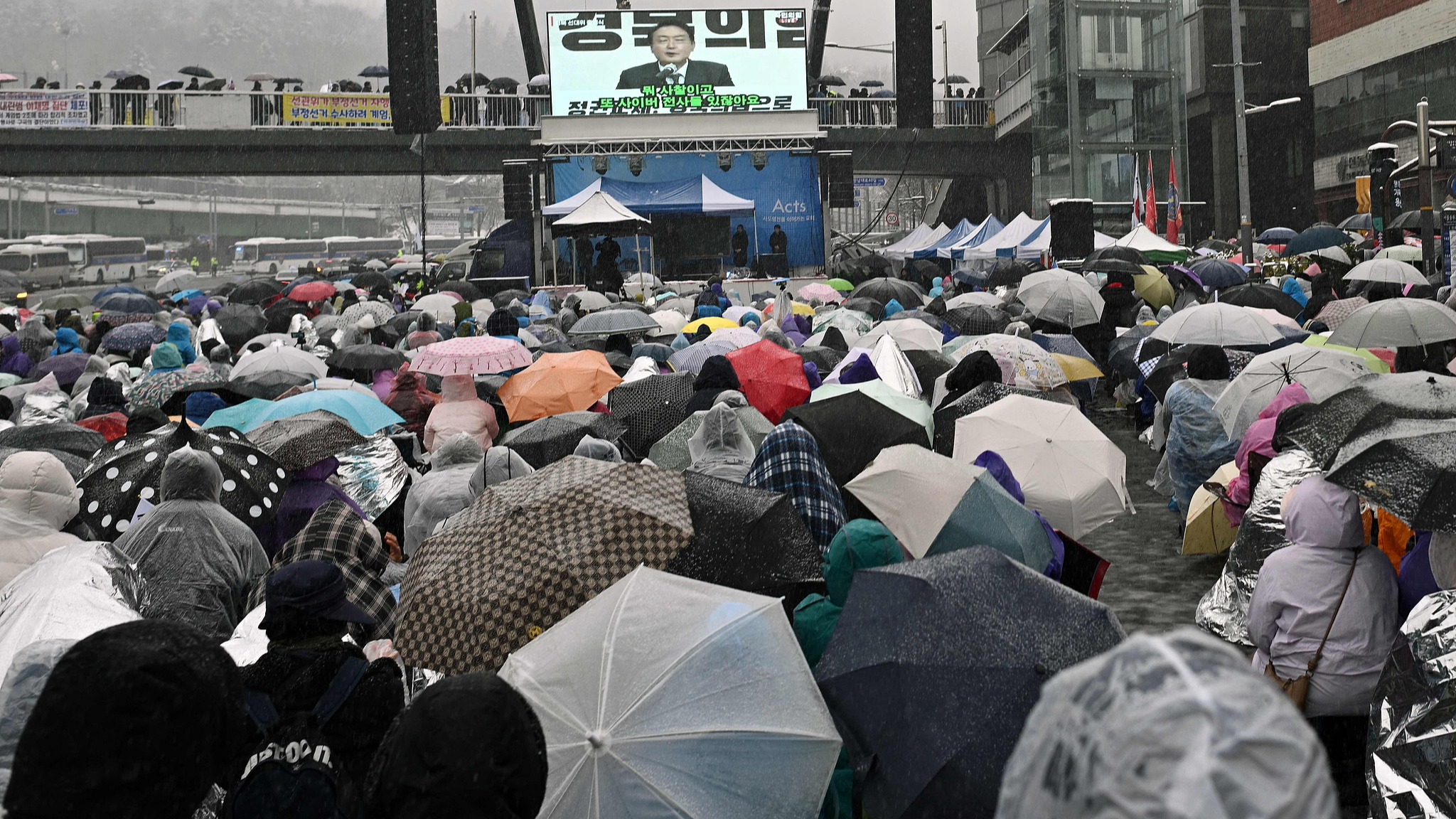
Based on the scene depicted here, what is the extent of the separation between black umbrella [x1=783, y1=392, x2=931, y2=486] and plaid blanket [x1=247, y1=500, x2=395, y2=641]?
276 centimetres

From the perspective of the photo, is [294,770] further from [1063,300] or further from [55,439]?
[1063,300]

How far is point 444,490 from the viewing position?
6305 millimetres

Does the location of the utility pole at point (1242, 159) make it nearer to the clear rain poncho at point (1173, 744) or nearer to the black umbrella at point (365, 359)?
the black umbrella at point (365, 359)

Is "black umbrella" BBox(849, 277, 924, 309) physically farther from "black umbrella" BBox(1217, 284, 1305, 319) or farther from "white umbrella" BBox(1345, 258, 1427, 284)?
"white umbrella" BBox(1345, 258, 1427, 284)

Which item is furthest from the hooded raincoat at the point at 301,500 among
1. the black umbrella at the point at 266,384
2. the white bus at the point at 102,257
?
the white bus at the point at 102,257

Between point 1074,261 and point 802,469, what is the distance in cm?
1551

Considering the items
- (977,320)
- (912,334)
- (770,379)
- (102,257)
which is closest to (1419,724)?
(770,379)

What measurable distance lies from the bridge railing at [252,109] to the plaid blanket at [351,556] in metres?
33.9

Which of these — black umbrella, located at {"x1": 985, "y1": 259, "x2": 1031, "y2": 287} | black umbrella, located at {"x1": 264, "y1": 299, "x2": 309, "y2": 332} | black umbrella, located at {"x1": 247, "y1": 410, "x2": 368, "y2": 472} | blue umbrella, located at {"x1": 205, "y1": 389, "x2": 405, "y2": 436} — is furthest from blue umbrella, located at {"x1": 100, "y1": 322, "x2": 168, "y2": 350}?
black umbrella, located at {"x1": 985, "y1": 259, "x2": 1031, "y2": 287}

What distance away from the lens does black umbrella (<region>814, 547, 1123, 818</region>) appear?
3514mm

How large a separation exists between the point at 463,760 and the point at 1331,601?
3343mm

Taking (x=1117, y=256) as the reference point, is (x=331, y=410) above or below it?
below

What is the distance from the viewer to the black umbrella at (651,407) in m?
8.60

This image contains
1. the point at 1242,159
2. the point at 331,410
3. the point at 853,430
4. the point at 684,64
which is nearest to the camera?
the point at 853,430
